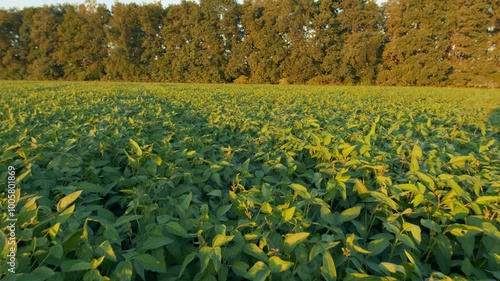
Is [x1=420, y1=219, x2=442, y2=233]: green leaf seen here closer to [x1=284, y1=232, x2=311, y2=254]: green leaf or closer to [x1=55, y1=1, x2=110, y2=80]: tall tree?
[x1=284, y1=232, x2=311, y2=254]: green leaf

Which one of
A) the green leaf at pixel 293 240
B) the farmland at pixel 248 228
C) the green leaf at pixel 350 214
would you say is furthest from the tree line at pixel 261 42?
the green leaf at pixel 293 240

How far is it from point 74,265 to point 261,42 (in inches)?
1379

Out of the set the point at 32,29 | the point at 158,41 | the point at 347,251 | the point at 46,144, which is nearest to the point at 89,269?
the point at 347,251

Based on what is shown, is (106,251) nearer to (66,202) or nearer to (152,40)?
(66,202)

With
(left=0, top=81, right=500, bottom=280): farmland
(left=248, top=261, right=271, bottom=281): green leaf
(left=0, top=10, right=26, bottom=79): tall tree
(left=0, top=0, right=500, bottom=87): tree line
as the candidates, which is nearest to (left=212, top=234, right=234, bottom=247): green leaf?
(left=0, top=81, right=500, bottom=280): farmland

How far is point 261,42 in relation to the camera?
110 feet

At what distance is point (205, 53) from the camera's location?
35188mm

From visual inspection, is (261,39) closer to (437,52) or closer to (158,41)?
(158,41)

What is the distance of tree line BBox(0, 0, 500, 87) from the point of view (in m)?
28.6

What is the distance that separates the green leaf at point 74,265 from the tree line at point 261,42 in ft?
106

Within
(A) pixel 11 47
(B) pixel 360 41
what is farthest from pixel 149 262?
(A) pixel 11 47

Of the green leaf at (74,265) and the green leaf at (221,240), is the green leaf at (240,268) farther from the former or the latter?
the green leaf at (74,265)

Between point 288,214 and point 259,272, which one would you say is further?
point 288,214

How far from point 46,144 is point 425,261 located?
7.27 ft
